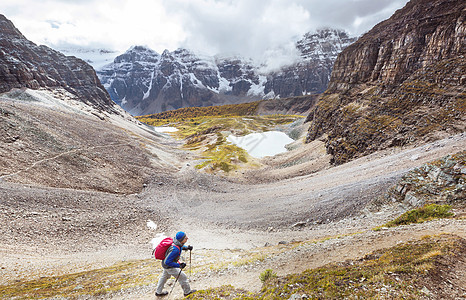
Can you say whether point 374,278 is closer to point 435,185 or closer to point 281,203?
point 435,185

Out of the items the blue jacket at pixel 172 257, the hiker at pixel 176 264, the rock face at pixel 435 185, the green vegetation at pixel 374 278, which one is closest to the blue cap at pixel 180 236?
the hiker at pixel 176 264

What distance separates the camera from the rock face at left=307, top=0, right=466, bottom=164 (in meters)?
38.3

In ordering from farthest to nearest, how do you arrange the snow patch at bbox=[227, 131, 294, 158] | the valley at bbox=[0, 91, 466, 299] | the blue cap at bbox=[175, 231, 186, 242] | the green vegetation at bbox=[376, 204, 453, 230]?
1. the snow patch at bbox=[227, 131, 294, 158]
2. the green vegetation at bbox=[376, 204, 453, 230]
3. the valley at bbox=[0, 91, 466, 299]
4. the blue cap at bbox=[175, 231, 186, 242]

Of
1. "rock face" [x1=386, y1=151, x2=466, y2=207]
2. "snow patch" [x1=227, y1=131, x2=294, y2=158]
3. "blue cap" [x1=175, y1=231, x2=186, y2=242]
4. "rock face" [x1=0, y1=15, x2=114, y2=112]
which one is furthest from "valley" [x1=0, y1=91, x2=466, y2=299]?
"rock face" [x1=0, y1=15, x2=114, y2=112]

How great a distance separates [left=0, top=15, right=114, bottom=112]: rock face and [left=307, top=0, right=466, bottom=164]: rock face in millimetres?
111901

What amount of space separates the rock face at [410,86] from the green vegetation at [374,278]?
35488 millimetres

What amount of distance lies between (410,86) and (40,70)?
13668 cm

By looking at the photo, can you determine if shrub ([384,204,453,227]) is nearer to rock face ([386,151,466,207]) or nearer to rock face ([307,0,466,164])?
rock face ([386,151,466,207])

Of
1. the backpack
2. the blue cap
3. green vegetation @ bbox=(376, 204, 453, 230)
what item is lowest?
green vegetation @ bbox=(376, 204, 453, 230)

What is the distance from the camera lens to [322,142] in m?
68.1

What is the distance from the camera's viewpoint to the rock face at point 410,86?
3831cm

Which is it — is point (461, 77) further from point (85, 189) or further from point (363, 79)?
point (85, 189)

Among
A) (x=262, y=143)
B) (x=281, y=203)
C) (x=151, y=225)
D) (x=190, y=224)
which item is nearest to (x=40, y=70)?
(x=262, y=143)

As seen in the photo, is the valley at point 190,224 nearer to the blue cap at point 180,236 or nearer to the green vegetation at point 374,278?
the green vegetation at point 374,278
